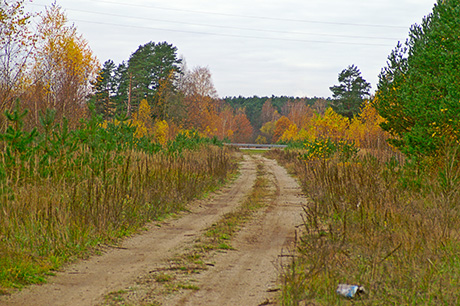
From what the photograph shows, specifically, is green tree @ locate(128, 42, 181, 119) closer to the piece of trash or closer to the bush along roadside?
the bush along roadside

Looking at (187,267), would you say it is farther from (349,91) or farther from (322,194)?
(349,91)

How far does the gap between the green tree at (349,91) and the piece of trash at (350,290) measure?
2142 inches

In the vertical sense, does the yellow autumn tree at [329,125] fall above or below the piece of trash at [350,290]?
above

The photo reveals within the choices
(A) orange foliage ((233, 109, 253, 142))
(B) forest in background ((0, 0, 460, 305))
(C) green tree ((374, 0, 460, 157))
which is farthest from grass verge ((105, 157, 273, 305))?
(A) orange foliage ((233, 109, 253, 142))

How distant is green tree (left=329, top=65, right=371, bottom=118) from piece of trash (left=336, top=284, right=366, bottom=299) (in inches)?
2142

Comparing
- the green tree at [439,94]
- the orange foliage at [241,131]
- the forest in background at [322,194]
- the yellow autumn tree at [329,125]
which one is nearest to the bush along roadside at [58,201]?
the forest in background at [322,194]

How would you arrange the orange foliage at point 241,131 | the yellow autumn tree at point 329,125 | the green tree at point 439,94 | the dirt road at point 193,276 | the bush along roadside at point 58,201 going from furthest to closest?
the orange foliage at point 241,131
the yellow autumn tree at point 329,125
the green tree at point 439,94
the bush along roadside at point 58,201
the dirt road at point 193,276

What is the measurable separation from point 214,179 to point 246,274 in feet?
42.1

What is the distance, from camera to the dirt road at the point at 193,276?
542cm

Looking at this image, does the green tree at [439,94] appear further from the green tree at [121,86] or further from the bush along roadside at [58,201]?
the green tree at [121,86]

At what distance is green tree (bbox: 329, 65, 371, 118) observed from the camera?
58688 millimetres

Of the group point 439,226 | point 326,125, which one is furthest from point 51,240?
point 326,125

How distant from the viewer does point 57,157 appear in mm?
10000

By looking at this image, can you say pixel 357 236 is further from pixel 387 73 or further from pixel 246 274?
pixel 387 73
